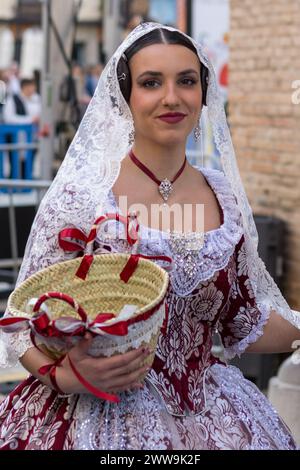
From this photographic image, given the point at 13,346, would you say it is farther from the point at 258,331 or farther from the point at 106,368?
the point at 258,331

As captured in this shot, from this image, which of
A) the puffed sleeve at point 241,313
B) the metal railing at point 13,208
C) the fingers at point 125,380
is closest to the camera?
the fingers at point 125,380

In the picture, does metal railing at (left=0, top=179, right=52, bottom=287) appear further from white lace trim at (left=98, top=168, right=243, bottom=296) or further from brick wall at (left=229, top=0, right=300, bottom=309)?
white lace trim at (left=98, top=168, right=243, bottom=296)

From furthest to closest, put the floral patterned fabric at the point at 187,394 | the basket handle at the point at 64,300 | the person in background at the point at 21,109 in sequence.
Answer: the person in background at the point at 21,109 → the floral patterned fabric at the point at 187,394 → the basket handle at the point at 64,300

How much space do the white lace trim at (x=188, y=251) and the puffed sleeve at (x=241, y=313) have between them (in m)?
0.09

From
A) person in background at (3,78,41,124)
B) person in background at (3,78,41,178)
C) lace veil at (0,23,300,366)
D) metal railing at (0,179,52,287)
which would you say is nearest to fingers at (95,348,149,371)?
lace veil at (0,23,300,366)

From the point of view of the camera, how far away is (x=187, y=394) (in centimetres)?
317

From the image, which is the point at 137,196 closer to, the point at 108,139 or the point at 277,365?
the point at 108,139

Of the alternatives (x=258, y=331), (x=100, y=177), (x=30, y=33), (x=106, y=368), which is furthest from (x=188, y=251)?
(x=30, y=33)

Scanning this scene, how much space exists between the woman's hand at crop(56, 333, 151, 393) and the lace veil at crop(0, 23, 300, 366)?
0.96 feet

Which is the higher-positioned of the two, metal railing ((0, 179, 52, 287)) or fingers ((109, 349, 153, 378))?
fingers ((109, 349, 153, 378))

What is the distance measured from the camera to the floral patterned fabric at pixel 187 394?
9.75 feet

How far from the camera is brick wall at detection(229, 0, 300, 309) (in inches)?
314

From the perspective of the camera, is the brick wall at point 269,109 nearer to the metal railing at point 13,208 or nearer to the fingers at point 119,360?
the metal railing at point 13,208

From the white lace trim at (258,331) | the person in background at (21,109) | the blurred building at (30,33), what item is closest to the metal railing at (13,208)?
the white lace trim at (258,331)
